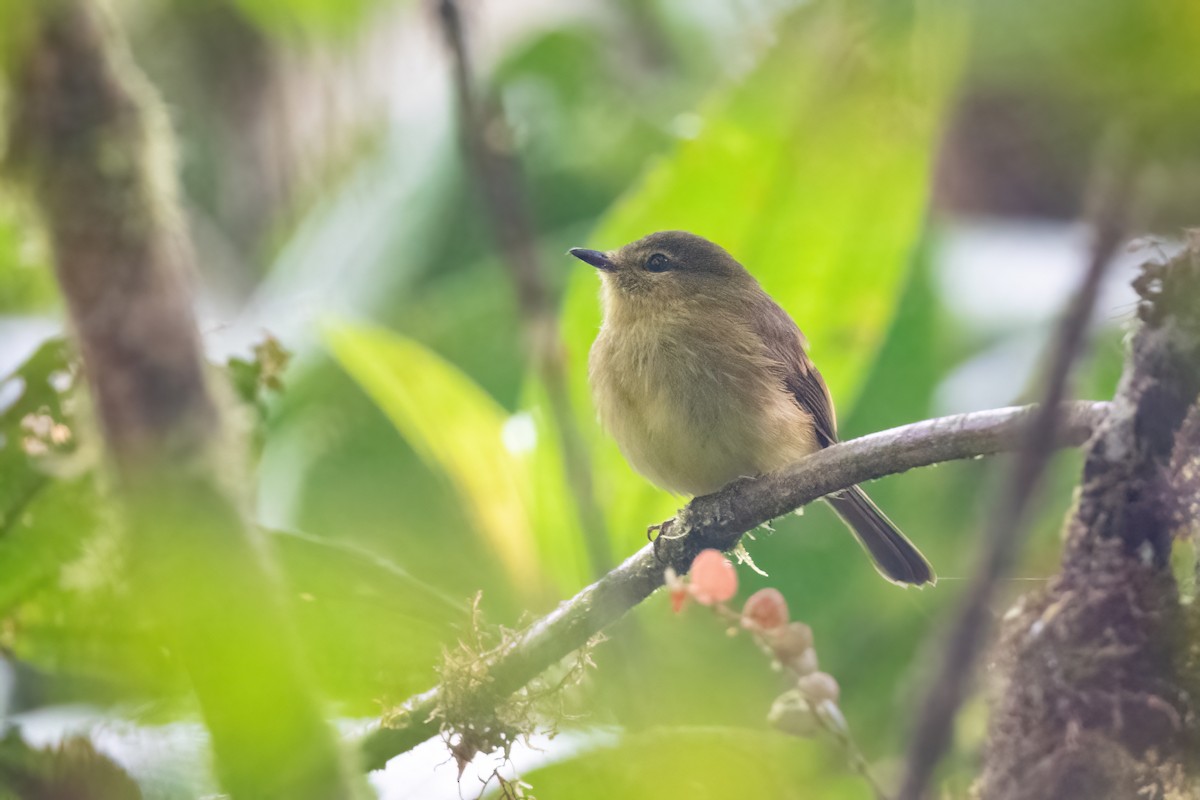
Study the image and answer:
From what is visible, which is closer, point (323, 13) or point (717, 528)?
point (717, 528)

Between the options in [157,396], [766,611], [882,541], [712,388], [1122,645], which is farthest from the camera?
[712,388]

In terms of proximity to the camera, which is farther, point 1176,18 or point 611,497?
point 611,497

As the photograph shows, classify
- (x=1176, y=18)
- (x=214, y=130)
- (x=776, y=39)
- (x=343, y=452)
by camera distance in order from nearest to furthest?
(x=1176, y=18), (x=776, y=39), (x=343, y=452), (x=214, y=130)

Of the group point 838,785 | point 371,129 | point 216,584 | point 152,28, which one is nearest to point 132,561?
point 216,584

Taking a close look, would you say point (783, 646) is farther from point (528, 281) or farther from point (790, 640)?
point (528, 281)

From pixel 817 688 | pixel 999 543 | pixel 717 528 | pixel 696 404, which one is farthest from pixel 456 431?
pixel 999 543

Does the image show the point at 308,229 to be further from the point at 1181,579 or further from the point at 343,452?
the point at 1181,579
